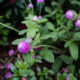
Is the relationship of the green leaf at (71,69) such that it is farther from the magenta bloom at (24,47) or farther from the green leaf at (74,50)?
the magenta bloom at (24,47)

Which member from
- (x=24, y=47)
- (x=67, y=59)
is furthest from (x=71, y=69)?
(x=24, y=47)

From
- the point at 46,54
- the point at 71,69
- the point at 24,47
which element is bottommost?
the point at 71,69

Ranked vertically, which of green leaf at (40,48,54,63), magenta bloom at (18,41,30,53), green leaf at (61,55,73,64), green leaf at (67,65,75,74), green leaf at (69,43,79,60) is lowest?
green leaf at (67,65,75,74)

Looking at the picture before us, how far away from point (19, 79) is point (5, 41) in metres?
0.92

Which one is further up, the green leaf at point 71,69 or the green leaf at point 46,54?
the green leaf at point 46,54

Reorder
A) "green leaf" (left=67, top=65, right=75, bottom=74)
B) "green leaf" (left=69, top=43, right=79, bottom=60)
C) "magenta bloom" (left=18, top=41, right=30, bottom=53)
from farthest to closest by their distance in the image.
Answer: "green leaf" (left=67, top=65, right=75, bottom=74), "green leaf" (left=69, top=43, right=79, bottom=60), "magenta bloom" (left=18, top=41, right=30, bottom=53)

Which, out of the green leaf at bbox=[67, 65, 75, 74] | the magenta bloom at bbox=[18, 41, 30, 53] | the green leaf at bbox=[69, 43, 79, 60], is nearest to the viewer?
the magenta bloom at bbox=[18, 41, 30, 53]

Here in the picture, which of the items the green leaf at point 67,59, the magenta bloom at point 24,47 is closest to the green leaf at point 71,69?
the green leaf at point 67,59

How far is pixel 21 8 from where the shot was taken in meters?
2.40

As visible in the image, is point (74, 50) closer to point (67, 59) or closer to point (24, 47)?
point (67, 59)

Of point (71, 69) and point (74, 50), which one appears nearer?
point (74, 50)

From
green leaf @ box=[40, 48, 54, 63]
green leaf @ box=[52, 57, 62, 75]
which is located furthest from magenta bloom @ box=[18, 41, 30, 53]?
green leaf @ box=[52, 57, 62, 75]

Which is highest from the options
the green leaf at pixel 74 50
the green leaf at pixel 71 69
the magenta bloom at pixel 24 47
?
the magenta bloom at pixel 24 47

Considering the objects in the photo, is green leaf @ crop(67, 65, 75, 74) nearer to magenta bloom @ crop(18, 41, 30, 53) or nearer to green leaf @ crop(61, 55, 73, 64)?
green leaf @ crop(61, 55, 73, 64)
